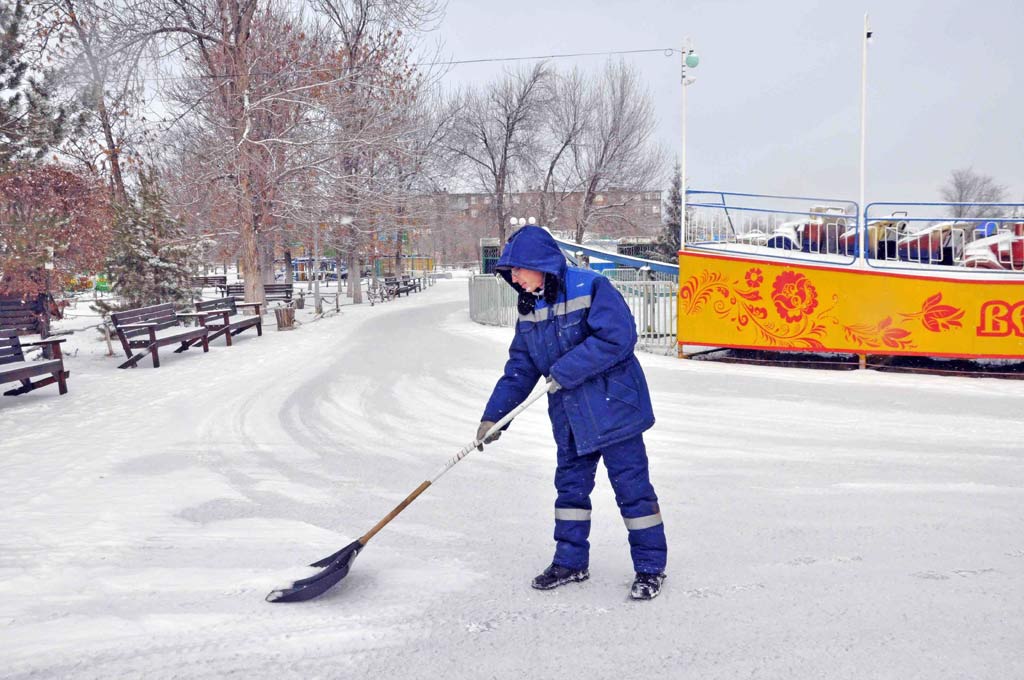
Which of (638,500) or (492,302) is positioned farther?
(492,302)

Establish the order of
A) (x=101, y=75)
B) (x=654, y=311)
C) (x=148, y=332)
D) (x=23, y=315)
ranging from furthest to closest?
1. (x=23, y=315)
2. (x=101, y=75)
3. (x=654, y=311)
4. (x=148, y=332)

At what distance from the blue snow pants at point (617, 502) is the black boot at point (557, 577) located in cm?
3

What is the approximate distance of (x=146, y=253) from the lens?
55.3 ft

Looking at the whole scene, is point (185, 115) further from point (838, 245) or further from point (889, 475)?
point (889, 475)

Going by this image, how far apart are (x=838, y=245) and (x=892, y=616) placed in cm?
1025

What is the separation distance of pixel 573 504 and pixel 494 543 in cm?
80

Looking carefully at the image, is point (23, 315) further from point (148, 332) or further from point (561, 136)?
point (561, 136)

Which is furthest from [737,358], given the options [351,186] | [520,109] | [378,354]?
[520,109]

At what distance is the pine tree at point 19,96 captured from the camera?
374 inches

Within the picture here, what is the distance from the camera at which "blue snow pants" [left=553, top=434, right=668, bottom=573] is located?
3412 mm

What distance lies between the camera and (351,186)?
2003 centimetres

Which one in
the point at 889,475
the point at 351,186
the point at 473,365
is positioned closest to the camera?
the point at 889,475

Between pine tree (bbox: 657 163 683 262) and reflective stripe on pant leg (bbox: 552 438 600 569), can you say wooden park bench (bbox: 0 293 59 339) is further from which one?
pine tree (bbox: 657 163 683 262)

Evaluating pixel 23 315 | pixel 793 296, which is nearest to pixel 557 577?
pixel 793 296
